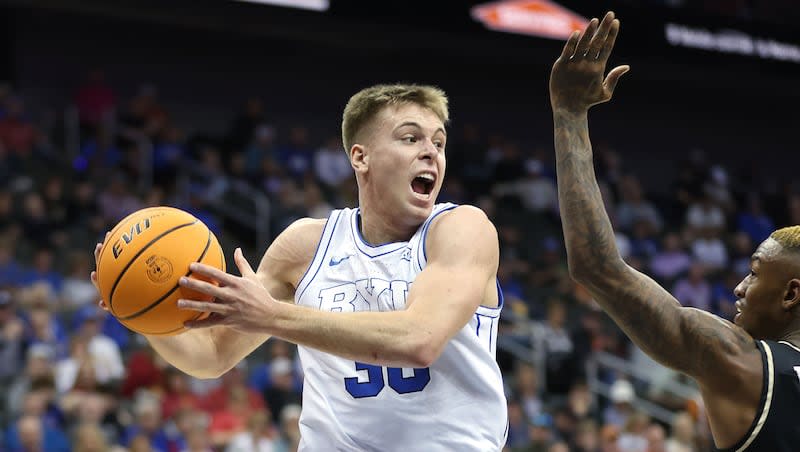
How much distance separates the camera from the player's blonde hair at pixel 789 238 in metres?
3.55

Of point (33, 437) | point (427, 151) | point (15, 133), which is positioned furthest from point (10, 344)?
point (427, 151)

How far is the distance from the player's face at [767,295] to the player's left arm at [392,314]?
0.84 metres

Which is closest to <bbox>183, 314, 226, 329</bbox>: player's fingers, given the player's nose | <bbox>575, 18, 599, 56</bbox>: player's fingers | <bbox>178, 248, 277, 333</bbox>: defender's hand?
<bbox>178, 248, 277, 333</bbox>: defender's hand

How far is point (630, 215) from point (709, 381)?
48.8ft

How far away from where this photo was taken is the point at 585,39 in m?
3.36

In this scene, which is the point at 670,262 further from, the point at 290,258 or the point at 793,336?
the point at 793,336

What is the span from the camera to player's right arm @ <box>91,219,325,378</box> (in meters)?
4.31

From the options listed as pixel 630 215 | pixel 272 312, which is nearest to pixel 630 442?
pixel 630 215

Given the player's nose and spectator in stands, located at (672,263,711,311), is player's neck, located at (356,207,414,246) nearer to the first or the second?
the player's nose

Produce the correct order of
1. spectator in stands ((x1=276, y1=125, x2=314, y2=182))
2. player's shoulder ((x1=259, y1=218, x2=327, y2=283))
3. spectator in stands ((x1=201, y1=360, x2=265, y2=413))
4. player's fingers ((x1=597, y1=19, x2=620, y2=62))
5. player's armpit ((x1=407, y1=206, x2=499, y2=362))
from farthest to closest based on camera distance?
spectator in stands ((x1=276, y1=125, x2=314, y2=182)) < spectator in stands ((x1=201, y1=360, x2=265, y2=413)) < player's shoulder ((x1=259, y1=218, x2=327, y2=283)) < player's armpit ((x1=407, y1=206, x2=499, y2=362)) < player's fingers ((x1=597, y1=19, x2=620, y2=62))

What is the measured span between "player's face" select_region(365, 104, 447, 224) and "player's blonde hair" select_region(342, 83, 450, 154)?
0.02 meters

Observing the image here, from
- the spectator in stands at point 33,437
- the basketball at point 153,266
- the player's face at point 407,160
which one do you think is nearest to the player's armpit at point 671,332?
the player's face at point 407,160

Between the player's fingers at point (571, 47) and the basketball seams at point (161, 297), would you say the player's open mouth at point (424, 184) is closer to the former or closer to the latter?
the basketball seams at point (161, 297)

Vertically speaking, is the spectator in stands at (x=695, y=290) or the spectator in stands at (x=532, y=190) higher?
the spectator in stands at (x=532, y=190)
